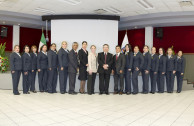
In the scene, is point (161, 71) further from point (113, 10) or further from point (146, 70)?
point (113, 10)

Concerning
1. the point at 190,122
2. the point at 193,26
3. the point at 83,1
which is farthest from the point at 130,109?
the point at 193,26

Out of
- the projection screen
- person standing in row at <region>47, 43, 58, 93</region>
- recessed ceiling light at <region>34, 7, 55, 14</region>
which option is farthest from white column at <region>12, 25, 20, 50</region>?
person standing in row at <region>47, 43, 58, 93</region>

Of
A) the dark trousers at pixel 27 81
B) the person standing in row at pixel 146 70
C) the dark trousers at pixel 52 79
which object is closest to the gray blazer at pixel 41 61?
the dark trousers at pixel 52 79

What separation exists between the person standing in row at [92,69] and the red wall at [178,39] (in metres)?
5.97

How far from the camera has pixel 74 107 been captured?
164 inches

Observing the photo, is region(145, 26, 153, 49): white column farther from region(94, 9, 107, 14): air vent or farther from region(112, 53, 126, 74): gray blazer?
region(112, 53, 126, 74): gray blazer

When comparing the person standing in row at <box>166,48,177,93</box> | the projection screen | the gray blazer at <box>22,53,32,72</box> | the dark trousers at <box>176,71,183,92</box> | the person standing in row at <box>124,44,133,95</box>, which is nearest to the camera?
the gray blazer at <box>22,53,32,72</box>

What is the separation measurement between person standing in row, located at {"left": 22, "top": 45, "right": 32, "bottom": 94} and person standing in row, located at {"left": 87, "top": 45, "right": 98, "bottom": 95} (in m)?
1.93

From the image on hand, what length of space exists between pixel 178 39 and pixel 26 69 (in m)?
8.35

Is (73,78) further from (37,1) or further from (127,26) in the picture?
(127,26)

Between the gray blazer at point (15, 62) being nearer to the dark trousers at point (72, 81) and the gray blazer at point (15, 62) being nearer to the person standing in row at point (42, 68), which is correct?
the person standing in row at point (42, 68)

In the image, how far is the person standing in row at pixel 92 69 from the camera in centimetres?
584

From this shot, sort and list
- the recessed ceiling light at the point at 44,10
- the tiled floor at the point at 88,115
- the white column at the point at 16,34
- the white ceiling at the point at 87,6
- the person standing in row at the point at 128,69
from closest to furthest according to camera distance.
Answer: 1. the tiled floor at the point at 88,115
2. the person standing in row at the point at 128,69
3. the white ceiling at the point at 87,6
4. the recessed ceiling light at the point at 44,10
5. the white column at the point at 16,34

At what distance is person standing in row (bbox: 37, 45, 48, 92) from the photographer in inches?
238
